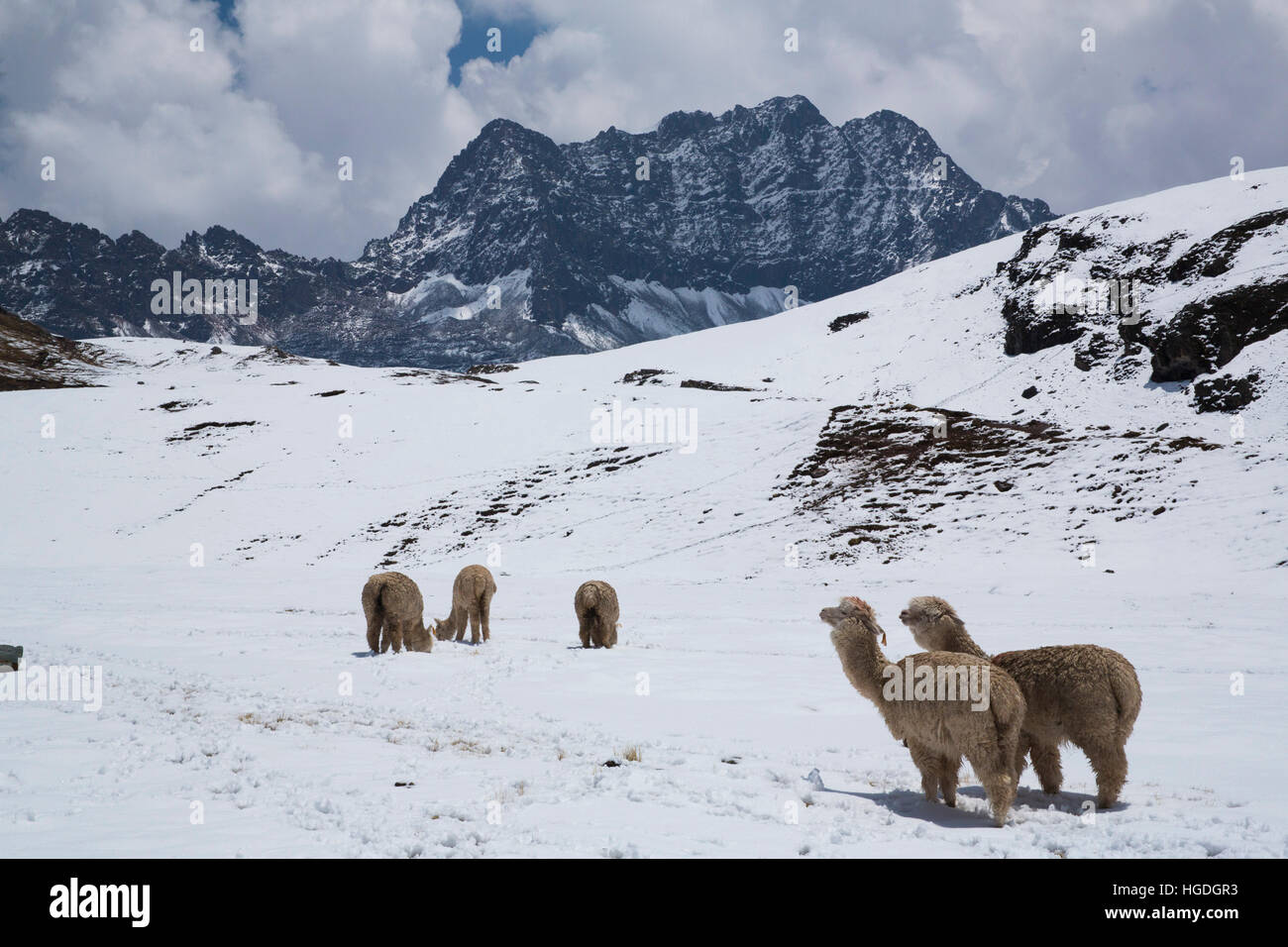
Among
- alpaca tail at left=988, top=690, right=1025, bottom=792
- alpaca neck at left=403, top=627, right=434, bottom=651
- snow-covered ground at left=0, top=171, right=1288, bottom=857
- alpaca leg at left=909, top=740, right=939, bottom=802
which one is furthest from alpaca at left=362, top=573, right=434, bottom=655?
alpaca tail at left=988, top=690, right=1025, bottom=792

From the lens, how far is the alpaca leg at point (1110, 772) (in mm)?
6762

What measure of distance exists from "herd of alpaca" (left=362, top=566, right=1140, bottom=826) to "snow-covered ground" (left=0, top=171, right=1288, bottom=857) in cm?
37

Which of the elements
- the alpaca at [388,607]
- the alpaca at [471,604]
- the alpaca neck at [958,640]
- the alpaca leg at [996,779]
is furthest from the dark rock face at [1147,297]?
the alpaca leg at [996,779]

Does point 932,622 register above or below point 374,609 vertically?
above

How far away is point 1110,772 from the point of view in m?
6.78

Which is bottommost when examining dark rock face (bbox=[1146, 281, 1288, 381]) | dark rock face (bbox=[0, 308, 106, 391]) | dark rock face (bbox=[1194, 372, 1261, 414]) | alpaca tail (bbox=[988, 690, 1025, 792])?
alpaca tail (bbox=[988, 690, 1025, 792])

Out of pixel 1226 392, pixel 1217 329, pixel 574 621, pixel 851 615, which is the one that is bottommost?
pixel 574 621

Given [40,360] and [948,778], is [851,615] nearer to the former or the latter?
[948,778]

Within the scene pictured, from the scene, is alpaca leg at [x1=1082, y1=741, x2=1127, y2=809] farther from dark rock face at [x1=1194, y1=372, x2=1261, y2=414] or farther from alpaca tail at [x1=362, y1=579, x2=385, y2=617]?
dark rock face at [x1=1194, y1=372, x2=1261, y2=414]

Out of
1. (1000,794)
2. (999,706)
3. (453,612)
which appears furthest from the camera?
(453,612)

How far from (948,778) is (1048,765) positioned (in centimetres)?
114

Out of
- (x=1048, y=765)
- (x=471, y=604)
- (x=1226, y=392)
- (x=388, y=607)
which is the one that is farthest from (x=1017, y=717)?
(x=1226, y=392)

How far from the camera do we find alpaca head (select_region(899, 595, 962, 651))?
834 centimetres
